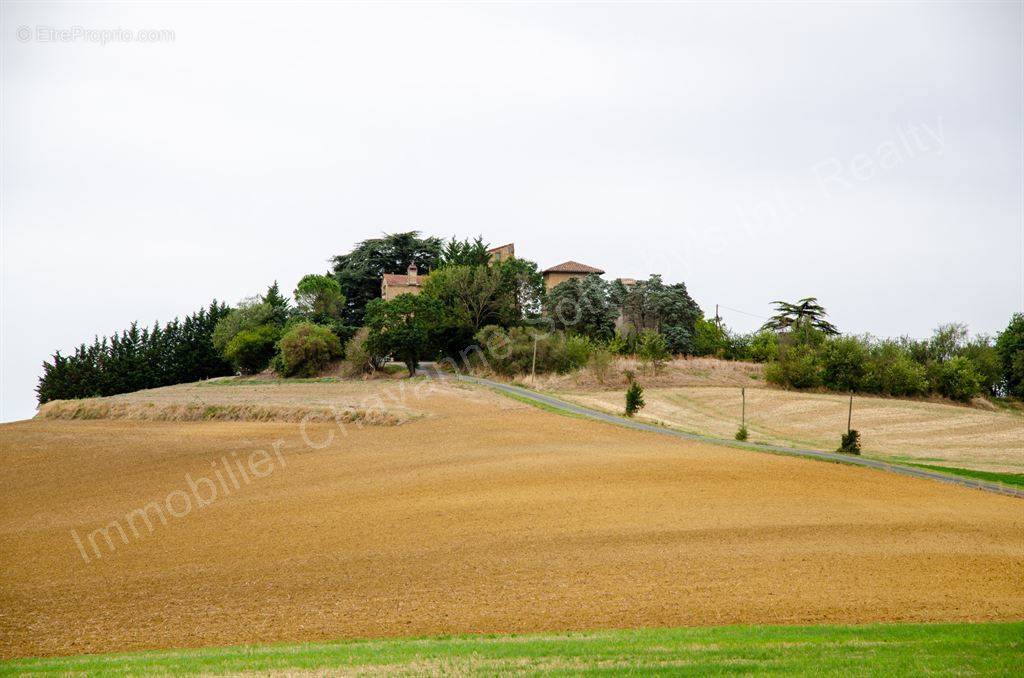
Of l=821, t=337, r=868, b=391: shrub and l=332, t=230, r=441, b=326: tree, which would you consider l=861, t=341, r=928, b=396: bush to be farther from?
l=332, t=230, r=441, b=326: tree

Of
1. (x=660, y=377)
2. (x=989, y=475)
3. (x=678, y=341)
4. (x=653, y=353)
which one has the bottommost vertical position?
(x=989, y=475)

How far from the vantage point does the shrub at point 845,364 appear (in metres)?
65.9

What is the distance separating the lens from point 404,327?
244ft

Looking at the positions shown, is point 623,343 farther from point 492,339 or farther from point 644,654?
point 644,654

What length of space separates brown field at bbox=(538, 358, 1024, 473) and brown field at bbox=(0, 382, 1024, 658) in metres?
13.9

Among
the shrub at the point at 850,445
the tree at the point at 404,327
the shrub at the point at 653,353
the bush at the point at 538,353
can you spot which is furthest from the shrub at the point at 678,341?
the shrub at the point at 850,445

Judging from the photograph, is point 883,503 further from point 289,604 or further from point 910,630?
point 289,604

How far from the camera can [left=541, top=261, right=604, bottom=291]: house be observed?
104 meters

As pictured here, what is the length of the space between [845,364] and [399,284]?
180 ft

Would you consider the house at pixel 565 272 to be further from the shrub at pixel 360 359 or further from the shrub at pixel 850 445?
the shrub at pixel 850 445

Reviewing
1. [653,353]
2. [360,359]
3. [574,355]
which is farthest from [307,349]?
[653,353]

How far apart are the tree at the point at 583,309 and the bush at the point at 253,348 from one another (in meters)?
31.9

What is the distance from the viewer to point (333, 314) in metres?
93.6

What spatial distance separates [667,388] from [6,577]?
5349 centimetres
